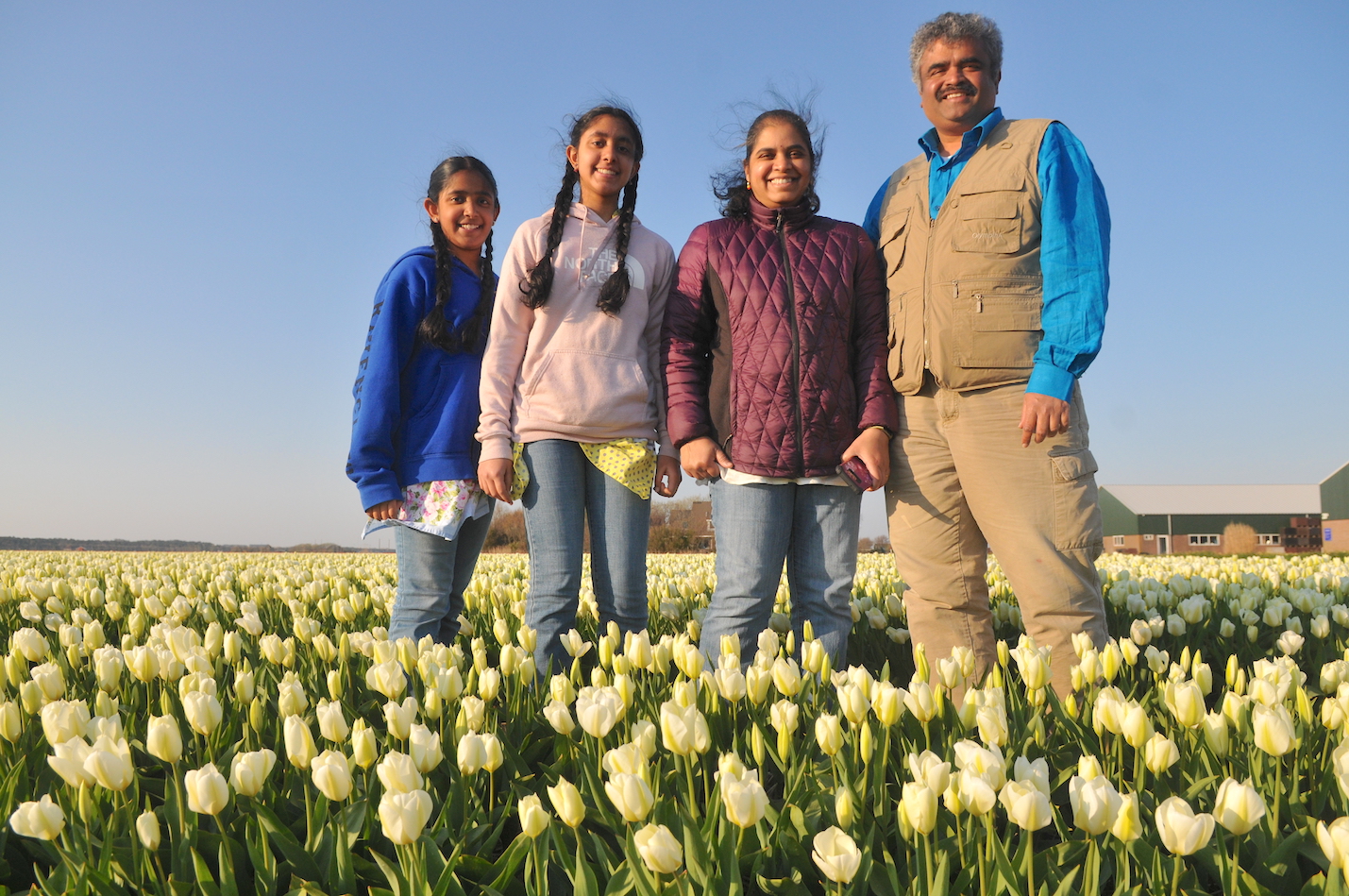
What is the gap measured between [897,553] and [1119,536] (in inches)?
1522

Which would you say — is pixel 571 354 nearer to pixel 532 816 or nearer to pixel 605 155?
pixel 605 155

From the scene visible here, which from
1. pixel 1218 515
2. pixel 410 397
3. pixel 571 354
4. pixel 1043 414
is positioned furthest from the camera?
pixel 1218 515

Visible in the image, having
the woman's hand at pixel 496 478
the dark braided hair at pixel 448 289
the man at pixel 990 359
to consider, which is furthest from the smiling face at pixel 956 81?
the woman's hand at pixel 496 478

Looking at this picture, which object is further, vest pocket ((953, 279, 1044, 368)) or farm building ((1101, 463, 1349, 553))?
farm building ((1101, 463, 1349, 553))

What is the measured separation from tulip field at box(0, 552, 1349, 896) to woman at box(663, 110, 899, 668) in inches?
18.9

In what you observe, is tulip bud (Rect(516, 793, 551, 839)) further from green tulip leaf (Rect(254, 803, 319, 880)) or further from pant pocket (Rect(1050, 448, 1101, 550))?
pant pocket (Rect(1050, 448, 1101, 550))

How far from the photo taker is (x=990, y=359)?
2.97 meters

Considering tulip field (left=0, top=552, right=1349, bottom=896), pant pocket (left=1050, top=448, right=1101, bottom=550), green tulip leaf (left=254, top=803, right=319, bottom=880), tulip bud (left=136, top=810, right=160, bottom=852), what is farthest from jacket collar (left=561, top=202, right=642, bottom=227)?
tulip bud (left=136, top=810, right=160, bottom=852)

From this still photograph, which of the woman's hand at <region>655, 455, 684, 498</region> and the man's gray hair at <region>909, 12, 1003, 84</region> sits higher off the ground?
the man's gray hair at <region>909, 12, 1003, 84</region>

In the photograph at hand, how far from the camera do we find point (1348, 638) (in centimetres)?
393

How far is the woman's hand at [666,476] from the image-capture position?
3.28m

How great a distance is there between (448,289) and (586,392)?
29.5 inches

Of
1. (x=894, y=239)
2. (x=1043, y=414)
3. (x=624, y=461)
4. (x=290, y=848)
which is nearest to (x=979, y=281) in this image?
(x=894, y=239)

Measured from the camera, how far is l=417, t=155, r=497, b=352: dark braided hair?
3.32 m
